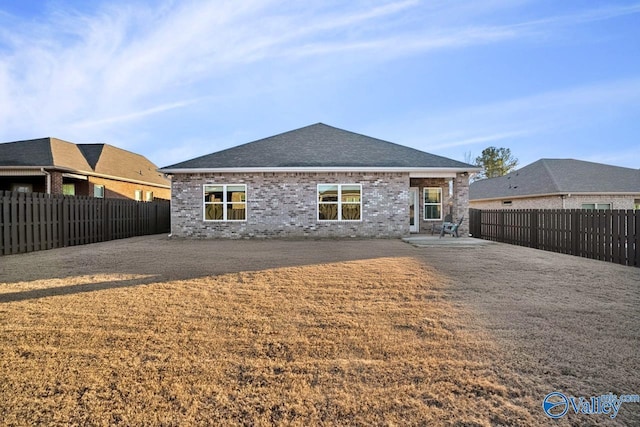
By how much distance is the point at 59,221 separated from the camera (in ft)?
38.2

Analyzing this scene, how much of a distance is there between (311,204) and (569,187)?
54.9 feet

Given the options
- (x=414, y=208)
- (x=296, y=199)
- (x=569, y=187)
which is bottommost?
(x=414, y=208)

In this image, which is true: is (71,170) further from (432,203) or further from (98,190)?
(432,203)

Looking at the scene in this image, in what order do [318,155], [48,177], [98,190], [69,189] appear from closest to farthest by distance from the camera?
[318,155]
[48,177]
[69,189]
[98,190]

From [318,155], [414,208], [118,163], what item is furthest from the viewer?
[118,163]

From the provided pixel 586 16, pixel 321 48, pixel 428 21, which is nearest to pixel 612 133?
pixel 586 16

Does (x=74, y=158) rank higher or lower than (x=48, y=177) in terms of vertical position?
higher

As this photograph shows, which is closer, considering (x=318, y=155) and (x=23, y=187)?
(x=318, y=155)

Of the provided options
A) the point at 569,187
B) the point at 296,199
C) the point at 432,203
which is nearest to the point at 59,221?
the point at 296,199

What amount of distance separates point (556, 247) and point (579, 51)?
27.7 ft

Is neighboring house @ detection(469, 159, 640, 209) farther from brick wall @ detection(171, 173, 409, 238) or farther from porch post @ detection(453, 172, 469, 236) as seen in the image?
brick wall @ detection(171, 173, 409, 238)

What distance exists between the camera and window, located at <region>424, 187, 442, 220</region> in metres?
16.2

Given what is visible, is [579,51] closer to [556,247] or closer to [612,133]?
[556,247]

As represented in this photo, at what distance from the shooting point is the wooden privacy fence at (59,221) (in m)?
9.82
